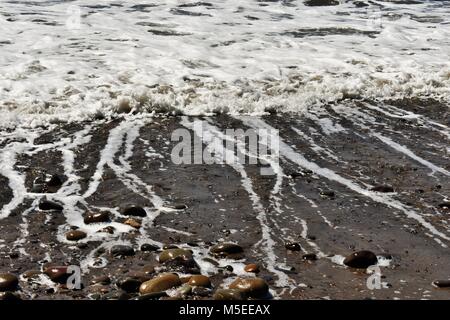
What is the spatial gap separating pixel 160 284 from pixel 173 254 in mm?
468

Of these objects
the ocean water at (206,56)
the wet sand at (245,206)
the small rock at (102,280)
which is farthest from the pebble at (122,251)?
the ocean water at (206,56)

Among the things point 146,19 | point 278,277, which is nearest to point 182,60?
point 146,19

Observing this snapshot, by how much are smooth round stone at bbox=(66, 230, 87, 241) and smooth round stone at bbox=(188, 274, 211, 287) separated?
112cm

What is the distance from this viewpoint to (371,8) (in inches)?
688

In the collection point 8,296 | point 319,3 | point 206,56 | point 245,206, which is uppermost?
point 319,3

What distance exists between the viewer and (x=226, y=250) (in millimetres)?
4059

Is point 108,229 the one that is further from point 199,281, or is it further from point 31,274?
point 199,281

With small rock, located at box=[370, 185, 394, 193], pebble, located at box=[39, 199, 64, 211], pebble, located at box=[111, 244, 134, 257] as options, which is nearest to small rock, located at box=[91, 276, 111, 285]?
pebble, located at box=[111, 244, 134, 257]

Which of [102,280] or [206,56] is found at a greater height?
[206,56]

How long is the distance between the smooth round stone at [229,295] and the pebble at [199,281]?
151 mm

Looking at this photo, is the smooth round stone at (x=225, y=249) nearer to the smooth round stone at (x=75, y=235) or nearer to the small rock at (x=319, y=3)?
the smooth round stone at (x=75, y=235)

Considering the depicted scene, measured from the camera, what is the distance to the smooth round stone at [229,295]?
3.36m

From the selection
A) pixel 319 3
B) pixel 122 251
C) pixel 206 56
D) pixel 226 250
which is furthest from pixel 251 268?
pixel 319 3

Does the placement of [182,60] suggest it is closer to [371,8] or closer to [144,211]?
[144,211]
